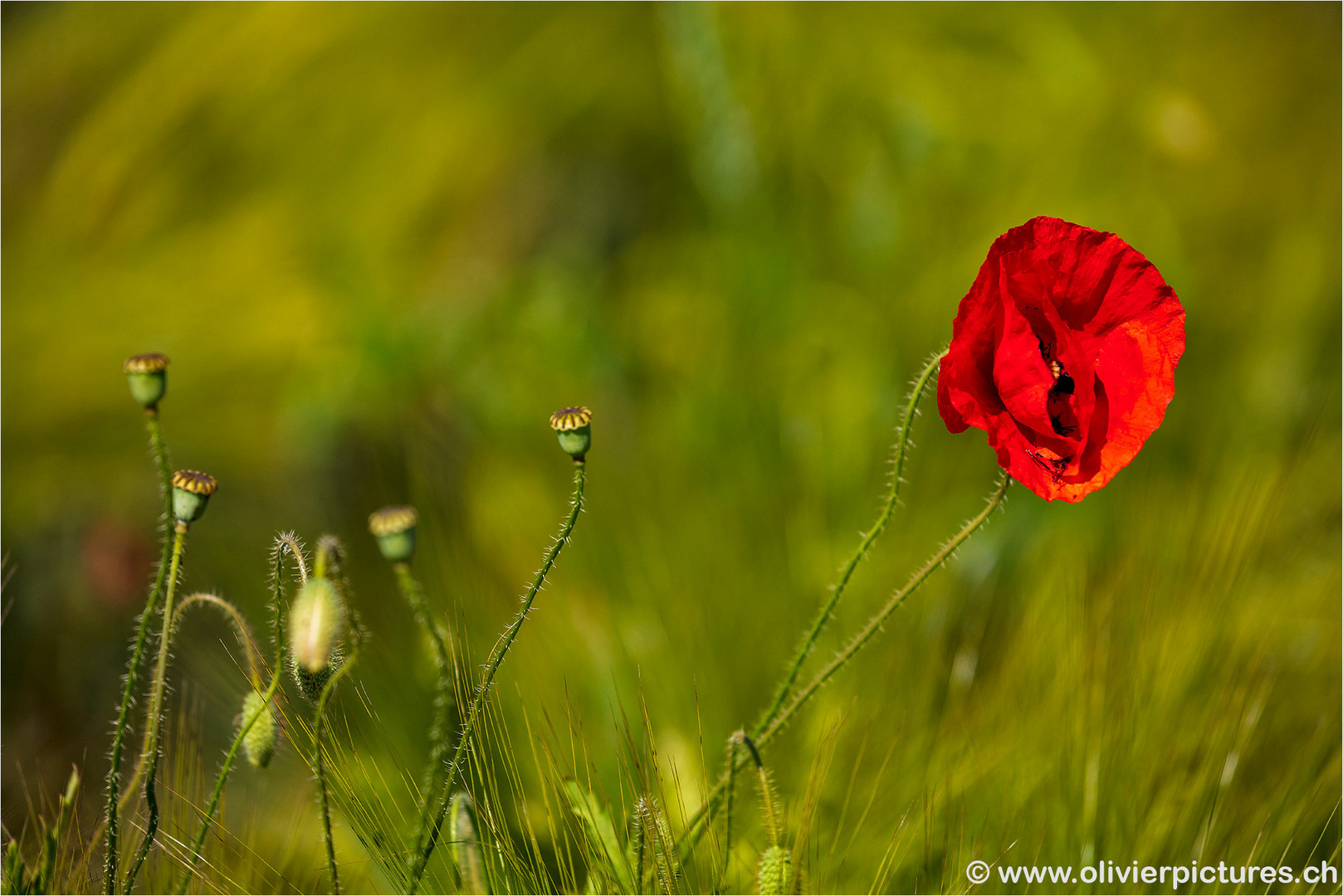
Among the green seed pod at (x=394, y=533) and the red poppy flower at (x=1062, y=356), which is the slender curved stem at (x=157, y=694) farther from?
the red poppy flower at (x=1062, y=356)

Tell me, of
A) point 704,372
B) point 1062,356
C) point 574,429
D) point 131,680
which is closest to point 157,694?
point 131,680

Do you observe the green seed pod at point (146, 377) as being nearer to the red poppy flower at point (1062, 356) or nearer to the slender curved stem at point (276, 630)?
→ the slender curved stem at point (276, 630)

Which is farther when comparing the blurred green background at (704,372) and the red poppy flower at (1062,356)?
the blurred green background at (704,372)

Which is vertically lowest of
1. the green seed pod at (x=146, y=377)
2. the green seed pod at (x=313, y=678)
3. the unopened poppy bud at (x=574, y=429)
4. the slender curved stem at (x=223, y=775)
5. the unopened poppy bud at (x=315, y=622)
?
the slender curved stem at (x=223, y=775)

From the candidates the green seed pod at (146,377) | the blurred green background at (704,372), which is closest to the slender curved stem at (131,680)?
the green seed pod at (146,377)

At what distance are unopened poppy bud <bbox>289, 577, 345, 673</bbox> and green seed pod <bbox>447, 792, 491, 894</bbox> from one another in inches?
2.7

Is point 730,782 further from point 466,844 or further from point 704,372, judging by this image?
point 704,372

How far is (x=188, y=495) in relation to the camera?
0.20 meters

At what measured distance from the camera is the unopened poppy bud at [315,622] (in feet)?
0.64

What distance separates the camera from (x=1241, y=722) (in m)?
0.32

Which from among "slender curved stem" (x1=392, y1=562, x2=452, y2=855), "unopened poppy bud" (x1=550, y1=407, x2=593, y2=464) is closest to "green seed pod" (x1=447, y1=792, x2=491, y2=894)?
"slender curved stem" (x1=392, y1=562, x2=452, y2=855)

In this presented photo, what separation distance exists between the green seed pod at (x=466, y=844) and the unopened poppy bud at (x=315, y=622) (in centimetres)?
7

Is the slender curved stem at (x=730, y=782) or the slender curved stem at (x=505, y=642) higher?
the slender curved stem at (x=505, y=642)

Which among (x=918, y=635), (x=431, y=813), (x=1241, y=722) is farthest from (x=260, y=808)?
(x=1241, y=722)
